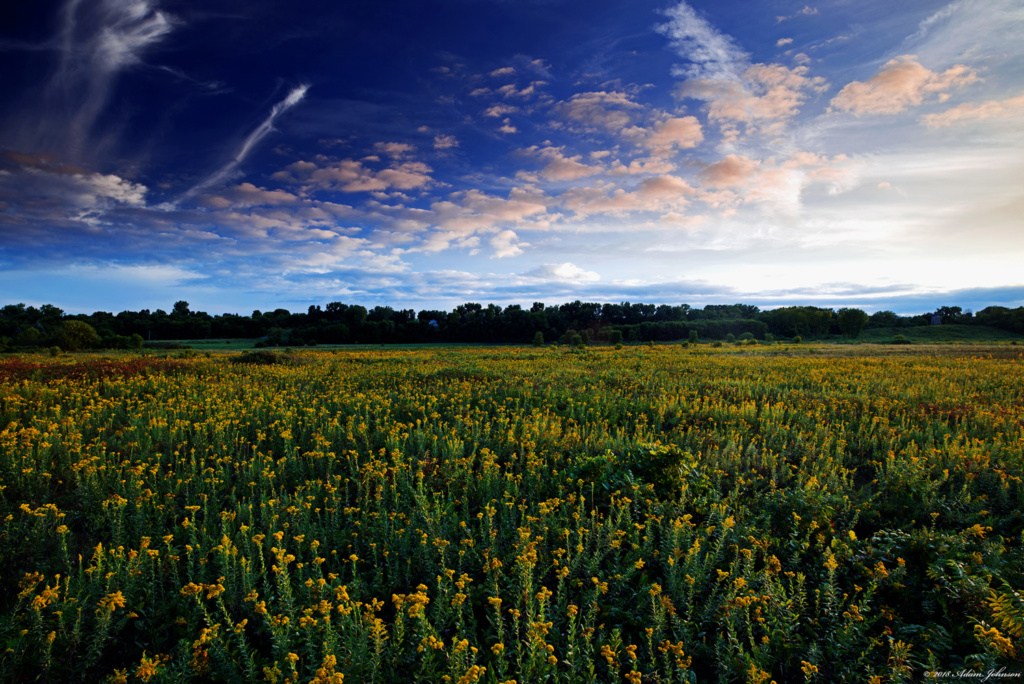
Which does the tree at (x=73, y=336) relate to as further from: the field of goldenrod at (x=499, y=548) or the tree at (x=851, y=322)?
the tree at (x=851, y=322)

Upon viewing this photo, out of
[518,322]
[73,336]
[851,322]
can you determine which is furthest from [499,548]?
[851,322]

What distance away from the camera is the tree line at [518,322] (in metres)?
72.2

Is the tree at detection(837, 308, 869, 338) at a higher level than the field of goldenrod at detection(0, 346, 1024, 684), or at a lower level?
higher

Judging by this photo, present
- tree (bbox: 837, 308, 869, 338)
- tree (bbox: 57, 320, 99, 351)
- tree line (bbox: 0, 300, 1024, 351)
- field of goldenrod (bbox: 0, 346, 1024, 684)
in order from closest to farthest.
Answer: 1. field of goldenrod (bbox: 0, 346, 1024, 684)
2. tree (bbox: 57, 320, 99, 351)
3. tree line (bbox: 0, 300, 1024, 351)
4. tree (bbox: 837, 308, 869, 338)

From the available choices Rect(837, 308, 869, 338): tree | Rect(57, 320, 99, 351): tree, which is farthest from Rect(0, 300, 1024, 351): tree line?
Rect(57, 320, 99, 351): tree

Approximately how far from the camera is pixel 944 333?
71.6 metres

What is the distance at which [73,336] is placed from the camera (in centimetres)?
3164

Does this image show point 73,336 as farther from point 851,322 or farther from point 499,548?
point 851,322

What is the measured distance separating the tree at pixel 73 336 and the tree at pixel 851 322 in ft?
384

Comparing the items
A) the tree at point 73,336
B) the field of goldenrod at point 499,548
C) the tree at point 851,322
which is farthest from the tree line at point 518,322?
the field of goldenrod at point 499,548

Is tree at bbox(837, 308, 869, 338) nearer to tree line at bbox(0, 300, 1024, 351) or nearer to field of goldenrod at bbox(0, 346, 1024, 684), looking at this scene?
tree line at bbox(0, 300, 1024, 351)

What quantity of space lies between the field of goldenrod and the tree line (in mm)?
57829

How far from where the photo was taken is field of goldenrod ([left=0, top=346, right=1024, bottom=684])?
9.82ft

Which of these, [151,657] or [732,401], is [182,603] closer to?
[151,657]
